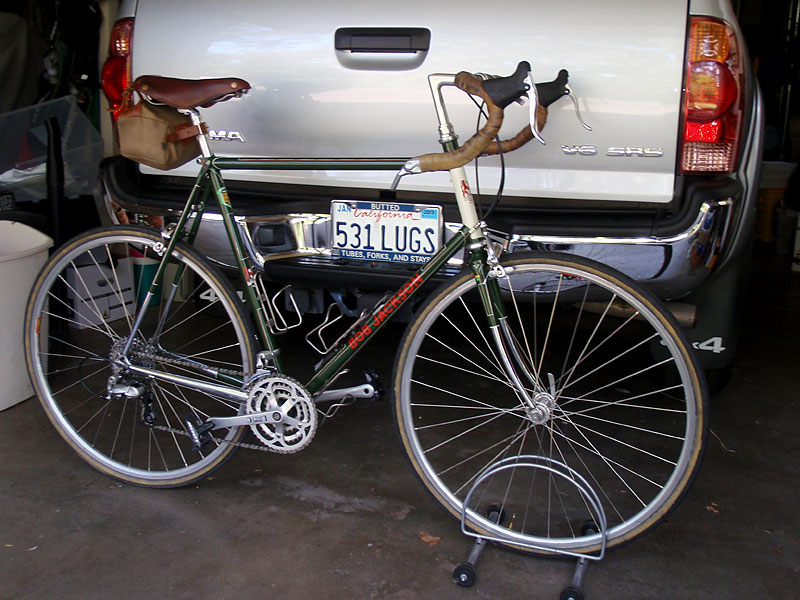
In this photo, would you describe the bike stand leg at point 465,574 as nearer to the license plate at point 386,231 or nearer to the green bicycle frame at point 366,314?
the green bicycle frame at point 366,314

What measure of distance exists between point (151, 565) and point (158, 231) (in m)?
1.05

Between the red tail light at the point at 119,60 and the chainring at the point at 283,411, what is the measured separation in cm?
125

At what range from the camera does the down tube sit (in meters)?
2.37

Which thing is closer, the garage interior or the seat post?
the garage interior

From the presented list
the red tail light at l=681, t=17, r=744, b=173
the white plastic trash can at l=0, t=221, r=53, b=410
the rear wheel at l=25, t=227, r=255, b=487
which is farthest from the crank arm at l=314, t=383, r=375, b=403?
the white plastic trash can at l=0, t=221, r=53, b=410

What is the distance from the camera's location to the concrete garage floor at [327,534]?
224cm

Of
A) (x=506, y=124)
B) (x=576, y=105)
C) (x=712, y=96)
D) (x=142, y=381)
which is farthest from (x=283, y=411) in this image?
(x=712, y=96)

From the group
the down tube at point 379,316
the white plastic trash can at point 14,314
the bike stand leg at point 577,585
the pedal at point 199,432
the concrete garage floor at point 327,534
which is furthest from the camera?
the white plastic trash can at point 14,314

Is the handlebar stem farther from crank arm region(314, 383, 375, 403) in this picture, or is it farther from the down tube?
crank arm region(314, 383, 375, 403)

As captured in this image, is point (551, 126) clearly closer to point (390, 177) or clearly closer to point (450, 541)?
point (390, 177)

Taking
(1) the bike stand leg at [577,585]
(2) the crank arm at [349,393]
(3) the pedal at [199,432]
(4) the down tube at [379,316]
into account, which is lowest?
(1) the bike stand leg at [577,585]

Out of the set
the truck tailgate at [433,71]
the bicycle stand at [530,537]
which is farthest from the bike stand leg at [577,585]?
the truck tailgate at [433,71]

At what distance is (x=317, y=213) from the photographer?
278 cm

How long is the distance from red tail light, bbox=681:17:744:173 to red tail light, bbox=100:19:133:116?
1.96 metres
